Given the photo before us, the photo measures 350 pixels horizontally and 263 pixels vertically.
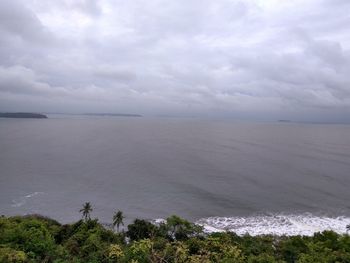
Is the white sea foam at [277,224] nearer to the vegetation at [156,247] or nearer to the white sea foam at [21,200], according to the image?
the vegetation at [156,247]

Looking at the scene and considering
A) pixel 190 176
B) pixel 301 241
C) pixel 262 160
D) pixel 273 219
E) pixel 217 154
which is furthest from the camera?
pixel 217 154

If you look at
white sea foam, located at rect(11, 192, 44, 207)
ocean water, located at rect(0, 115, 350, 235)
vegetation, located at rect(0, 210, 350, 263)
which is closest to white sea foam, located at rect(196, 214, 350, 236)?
ocean water, located at rect(0, 115, 350, 235)

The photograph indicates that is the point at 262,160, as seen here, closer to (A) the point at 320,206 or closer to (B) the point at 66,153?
(A) the point at 320,206

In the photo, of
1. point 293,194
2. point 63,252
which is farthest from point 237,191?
point 63,252

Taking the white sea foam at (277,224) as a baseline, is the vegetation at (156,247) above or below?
above

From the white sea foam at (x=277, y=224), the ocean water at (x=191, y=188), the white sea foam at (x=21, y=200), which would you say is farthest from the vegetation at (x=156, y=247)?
the white sea foam at (x=21, y=200)

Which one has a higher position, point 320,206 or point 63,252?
point 63,252
